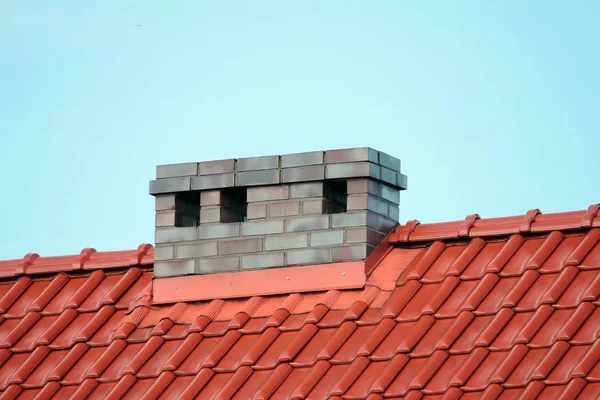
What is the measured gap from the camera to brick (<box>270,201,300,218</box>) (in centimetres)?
1406

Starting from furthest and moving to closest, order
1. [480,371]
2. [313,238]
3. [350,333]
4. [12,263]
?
[12,263] < [313,238] < [350,333] < [480,371]

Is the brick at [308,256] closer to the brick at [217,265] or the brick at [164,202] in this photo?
the brick at [217,265]

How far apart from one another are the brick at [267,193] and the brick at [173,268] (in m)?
0.90

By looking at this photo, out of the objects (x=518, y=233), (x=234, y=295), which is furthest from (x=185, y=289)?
(x=518, y=233)

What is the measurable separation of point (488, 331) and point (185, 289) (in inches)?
138

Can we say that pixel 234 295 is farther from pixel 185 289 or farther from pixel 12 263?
pixel 12 263

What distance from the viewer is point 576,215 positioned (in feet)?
42.9

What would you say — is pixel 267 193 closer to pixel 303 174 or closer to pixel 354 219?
pixel 303 174

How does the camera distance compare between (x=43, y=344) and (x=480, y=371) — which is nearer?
(x=480, y=371)

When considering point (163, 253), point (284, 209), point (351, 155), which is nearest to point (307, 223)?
point (284, 209)

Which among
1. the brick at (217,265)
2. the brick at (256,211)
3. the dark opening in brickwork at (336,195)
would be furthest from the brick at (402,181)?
the brick at (217,265)

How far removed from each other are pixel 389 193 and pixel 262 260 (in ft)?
4.81

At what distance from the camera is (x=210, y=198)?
1447cm

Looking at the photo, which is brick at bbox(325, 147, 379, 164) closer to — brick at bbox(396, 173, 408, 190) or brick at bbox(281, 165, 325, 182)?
brick at bbox(281, 165, 325, 182)
